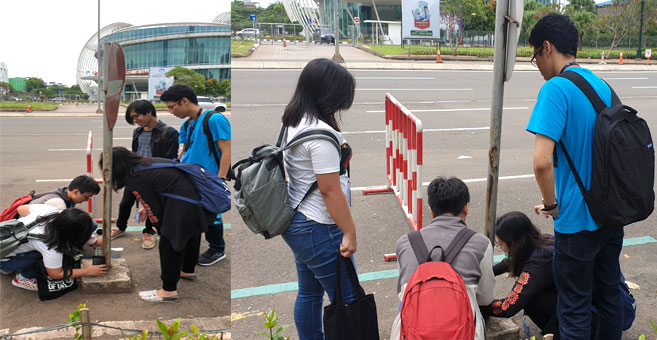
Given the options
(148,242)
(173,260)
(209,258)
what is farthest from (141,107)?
(173,260)

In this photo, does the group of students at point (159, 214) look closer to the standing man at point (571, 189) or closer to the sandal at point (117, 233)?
the sandal at point (117, 233)

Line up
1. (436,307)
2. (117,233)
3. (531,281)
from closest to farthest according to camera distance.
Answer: (436,307) < (531,281) < (117,233)

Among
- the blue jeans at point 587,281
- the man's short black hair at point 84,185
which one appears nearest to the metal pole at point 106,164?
the man's short black hair at point 84,185

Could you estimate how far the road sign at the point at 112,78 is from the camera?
393cm

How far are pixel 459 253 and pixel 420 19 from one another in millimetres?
31083

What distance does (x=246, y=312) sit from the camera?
385 centimetres

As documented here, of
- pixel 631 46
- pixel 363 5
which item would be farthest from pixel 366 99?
pixel 363 5

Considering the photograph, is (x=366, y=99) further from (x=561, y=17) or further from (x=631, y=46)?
(x=631, y=46)

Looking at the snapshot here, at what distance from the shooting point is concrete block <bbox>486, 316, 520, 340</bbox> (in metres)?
3.24

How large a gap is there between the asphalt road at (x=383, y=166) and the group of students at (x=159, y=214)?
0.49 meters

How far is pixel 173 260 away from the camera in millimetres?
4207

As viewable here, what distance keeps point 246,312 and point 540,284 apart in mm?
1828

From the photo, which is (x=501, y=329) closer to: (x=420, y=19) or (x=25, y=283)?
(x=25, y=283)

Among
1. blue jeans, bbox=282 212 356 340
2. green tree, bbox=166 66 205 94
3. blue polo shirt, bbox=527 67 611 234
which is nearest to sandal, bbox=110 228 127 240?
green tree, bbox=166 66 205 94
